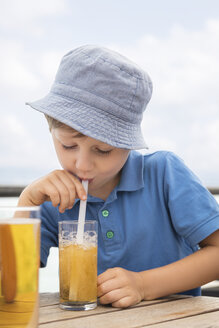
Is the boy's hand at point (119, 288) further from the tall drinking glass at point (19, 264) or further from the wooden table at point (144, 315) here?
the tall drinking glass at point (19, 264)

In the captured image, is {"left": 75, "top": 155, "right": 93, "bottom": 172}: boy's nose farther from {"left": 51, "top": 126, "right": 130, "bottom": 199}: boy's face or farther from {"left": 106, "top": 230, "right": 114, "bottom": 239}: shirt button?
{"left": 106, "top": 230, "right": 114, "bottom": 239}: shirt button

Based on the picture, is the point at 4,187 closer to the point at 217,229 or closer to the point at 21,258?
the point at 217,229

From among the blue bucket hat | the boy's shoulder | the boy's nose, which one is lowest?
the boy's shoulder

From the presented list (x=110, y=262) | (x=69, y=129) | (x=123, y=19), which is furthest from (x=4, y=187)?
(x=123, y=19)

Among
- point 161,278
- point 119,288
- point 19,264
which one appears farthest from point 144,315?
point 19,264

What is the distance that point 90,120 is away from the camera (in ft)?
3.80

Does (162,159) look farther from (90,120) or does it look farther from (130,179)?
(90,120)

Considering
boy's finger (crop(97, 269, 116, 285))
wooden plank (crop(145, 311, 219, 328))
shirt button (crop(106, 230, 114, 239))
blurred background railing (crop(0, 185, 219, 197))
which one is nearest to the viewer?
wooden plank (crop(145, 311, 219, 328))

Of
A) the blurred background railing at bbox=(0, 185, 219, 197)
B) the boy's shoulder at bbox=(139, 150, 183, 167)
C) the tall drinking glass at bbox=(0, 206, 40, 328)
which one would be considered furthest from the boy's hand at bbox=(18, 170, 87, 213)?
the blurred background railing at bbox=(0, 185, 219, 197)

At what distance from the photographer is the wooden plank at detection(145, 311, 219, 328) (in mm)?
888

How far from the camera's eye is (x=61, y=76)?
125 cm

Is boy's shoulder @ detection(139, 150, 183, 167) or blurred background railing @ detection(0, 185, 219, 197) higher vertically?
boy's shoulder @ detection(139, 150, 183, 167)

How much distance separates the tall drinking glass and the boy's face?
17.7 inches

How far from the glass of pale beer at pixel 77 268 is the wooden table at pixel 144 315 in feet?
0.08
